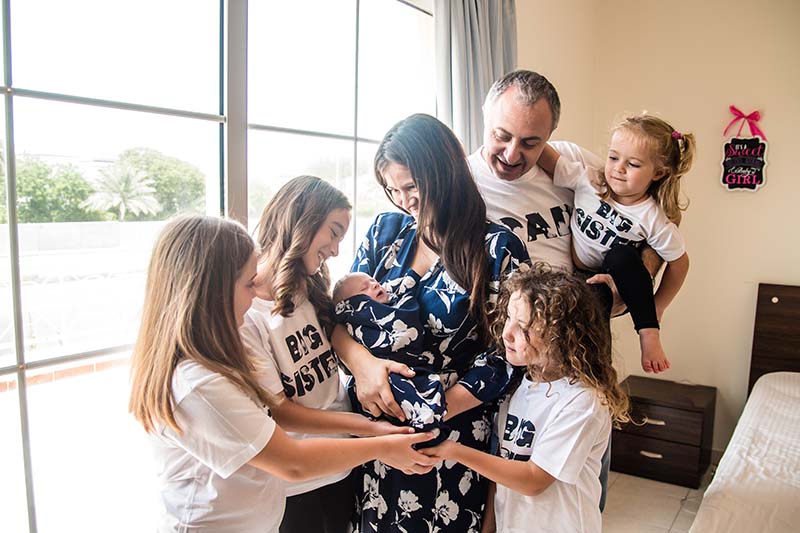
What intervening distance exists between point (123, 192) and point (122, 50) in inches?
14.1

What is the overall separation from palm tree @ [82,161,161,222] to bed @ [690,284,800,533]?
1949 mm

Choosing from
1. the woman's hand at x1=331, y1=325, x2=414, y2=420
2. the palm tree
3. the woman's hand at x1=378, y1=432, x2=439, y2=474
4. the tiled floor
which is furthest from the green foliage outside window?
the tiled floor

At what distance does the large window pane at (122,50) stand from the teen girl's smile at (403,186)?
0.69 meters

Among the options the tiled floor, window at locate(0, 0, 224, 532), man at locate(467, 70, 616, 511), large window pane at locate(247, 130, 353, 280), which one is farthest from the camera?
the tiled floor

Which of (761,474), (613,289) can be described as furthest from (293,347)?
(761,474)

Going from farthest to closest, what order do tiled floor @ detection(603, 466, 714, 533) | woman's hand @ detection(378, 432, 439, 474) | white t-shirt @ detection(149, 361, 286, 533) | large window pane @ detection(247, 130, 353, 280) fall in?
tiled floor @ detection(603, 466, 714, 533) < large window pane @ detection(247, 130, 353, 280) < woman's hand @ detection(378, 432, 439, 474) < white t-shirt @ detection(149, 361, 286, 533)

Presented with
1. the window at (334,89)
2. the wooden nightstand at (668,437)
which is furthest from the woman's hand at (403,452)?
the wooden nightstand at (668,437)

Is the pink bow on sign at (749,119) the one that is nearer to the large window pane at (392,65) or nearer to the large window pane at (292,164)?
the large window pane at (392,65)

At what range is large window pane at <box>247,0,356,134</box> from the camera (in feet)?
6.52

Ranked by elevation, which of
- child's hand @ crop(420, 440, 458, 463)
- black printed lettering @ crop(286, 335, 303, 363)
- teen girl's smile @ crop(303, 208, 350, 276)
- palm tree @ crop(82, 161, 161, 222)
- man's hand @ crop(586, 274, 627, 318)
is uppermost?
palm tree @ crop(82, 161, 161, 222)

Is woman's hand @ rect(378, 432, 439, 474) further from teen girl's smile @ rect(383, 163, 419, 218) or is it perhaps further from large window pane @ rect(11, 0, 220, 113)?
large window pane @ rect(11, 0, 220, 113)

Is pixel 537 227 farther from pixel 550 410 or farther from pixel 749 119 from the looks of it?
pixel 749 119

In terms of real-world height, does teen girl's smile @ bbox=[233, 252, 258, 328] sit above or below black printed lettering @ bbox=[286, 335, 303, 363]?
above

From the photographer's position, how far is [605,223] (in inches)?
67.7
